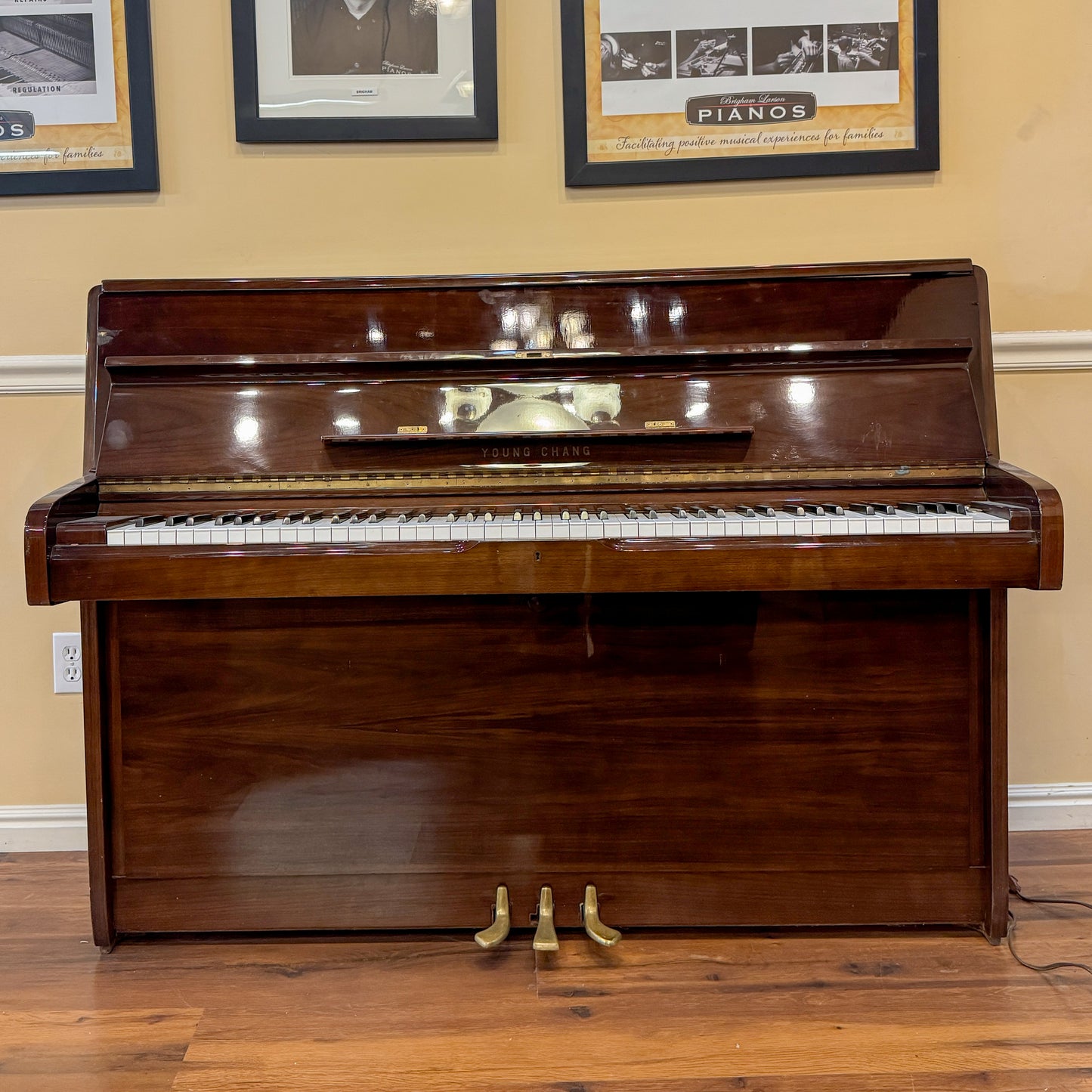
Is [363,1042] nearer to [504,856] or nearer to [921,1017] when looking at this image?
[504,856]

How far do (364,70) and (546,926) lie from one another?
6.38ft

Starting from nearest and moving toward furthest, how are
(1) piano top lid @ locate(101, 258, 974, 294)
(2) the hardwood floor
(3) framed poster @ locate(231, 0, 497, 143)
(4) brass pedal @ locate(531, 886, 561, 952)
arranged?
(2) the hardwood floor → (4) brass pedal @ locate(531, 886, 561, 952) → (1) piano top lid @ locate(101, 258, 974, 294) → (3) framed poster @ locate(231, 0, 497, 143)

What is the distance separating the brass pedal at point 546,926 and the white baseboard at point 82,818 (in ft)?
4.03

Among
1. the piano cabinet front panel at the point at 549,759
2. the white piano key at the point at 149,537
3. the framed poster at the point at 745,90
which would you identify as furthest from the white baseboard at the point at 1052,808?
the white piano key at the point at 149,537

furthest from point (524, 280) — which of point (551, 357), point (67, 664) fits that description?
point (67, 664)

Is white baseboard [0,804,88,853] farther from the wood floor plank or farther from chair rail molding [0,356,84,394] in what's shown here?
chair rail molding [0,356,84,394]

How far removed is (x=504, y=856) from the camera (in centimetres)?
156

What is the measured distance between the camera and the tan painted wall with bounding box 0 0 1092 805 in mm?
1977

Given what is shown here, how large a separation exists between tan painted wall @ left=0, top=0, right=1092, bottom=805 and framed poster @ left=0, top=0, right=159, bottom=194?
0.13 ft

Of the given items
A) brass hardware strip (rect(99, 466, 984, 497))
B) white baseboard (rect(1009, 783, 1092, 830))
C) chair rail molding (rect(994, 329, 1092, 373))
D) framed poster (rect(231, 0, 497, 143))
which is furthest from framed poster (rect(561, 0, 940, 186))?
white baseboard (rect(1009, 783, 1092, 830))

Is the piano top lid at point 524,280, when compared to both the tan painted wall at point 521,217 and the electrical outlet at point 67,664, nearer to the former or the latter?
the tan painted wall at point 521,217

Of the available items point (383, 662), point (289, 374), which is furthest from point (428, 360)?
point (383, 662)

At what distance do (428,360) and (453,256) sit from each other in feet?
1.97

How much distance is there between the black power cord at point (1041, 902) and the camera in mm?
1468
